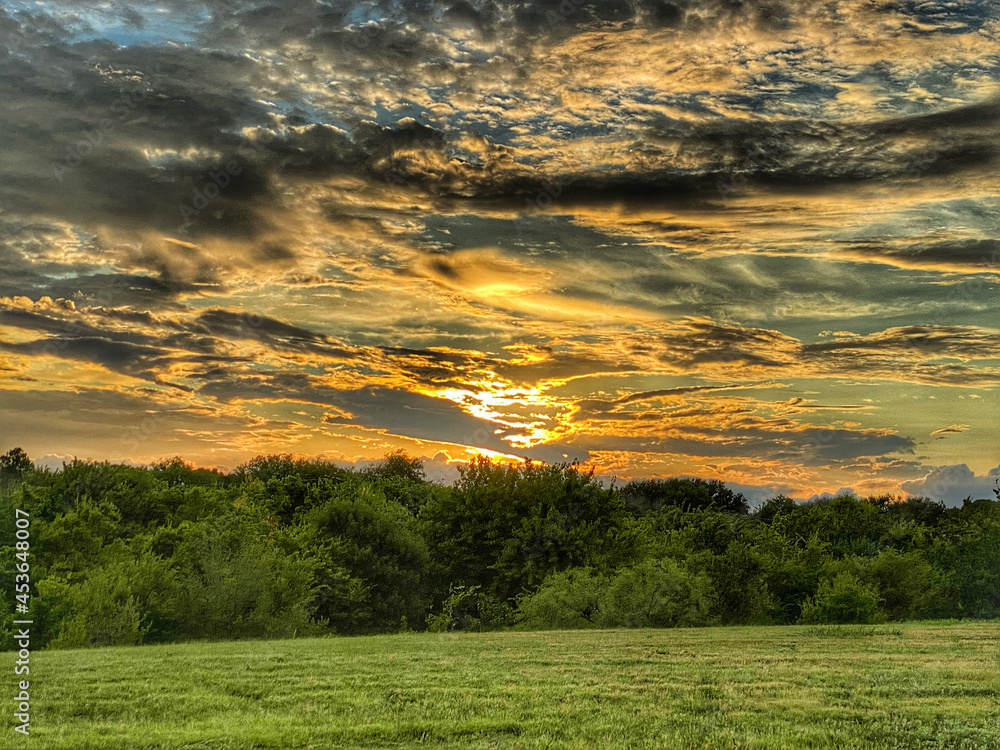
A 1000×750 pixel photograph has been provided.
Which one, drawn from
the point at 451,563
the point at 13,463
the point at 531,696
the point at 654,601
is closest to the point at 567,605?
the point at 654,601

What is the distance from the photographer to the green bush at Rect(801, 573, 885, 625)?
38.2 meters

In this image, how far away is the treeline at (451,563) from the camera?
3916 centimetres

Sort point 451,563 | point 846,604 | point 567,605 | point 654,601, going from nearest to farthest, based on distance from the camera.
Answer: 1. point 654,601
2. point 846,604
3. point 567,605
4. point 451,563

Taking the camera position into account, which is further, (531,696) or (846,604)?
(846,604)

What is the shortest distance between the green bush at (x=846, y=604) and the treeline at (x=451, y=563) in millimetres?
103

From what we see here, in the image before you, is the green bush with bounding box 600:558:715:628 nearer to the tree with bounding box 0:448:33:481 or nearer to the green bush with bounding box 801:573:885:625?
the green bush with bounding box 801:573:885:625

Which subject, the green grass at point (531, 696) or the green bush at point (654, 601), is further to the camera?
the green bush at point (654, 601)

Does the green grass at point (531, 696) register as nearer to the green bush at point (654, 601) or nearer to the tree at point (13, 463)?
the green bush at point (654, 601)

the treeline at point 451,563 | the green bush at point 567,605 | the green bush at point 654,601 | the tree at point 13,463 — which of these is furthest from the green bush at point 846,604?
the tree at point 13,463

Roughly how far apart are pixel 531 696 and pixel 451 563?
1634 inches

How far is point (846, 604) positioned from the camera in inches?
1513

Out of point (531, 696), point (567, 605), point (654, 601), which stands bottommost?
point (567, 605)

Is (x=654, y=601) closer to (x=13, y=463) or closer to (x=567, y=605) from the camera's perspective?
(x=567, y=605)

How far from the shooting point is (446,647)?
22844mm
